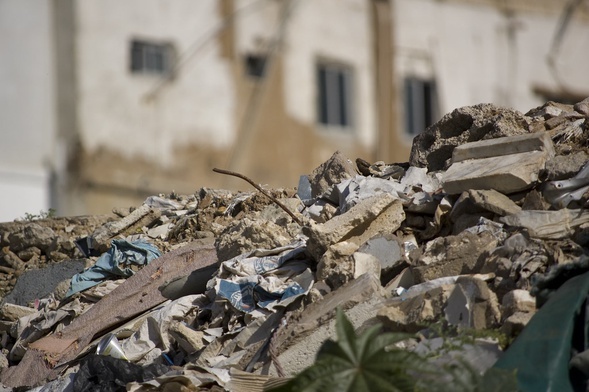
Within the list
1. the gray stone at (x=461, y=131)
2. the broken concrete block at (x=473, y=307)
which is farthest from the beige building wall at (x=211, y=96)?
the broken concrete block at (x=473, y=307)

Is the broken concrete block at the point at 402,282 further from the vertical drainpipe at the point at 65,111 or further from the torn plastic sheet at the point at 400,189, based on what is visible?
the vertical drainpipe at the point at 65,111

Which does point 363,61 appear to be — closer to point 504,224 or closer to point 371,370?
point 504,224

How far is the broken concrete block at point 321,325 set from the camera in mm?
5070

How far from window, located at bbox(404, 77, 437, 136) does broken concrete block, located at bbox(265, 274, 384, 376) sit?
15011 mm

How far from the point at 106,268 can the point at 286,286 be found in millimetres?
1635

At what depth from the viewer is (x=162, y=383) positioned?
5.12 meters

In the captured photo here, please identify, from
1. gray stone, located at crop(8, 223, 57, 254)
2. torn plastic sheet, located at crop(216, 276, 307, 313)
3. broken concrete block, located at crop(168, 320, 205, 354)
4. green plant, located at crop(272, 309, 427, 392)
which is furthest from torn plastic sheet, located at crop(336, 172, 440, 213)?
gray stone, located at crop(8, 223, 57, 254)

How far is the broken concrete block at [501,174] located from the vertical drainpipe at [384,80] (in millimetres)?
13629

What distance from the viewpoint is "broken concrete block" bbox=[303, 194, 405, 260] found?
5684mm

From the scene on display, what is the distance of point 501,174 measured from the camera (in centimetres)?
568

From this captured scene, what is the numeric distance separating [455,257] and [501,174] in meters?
0.63

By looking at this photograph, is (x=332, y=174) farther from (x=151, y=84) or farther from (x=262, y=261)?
(x=151, y=84)

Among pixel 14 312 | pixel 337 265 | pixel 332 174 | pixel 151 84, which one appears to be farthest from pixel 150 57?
pixel 337 265

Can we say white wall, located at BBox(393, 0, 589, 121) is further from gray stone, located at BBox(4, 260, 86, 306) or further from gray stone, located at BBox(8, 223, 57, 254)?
gray stone, located at BBox(4, 260, 86, 306)
